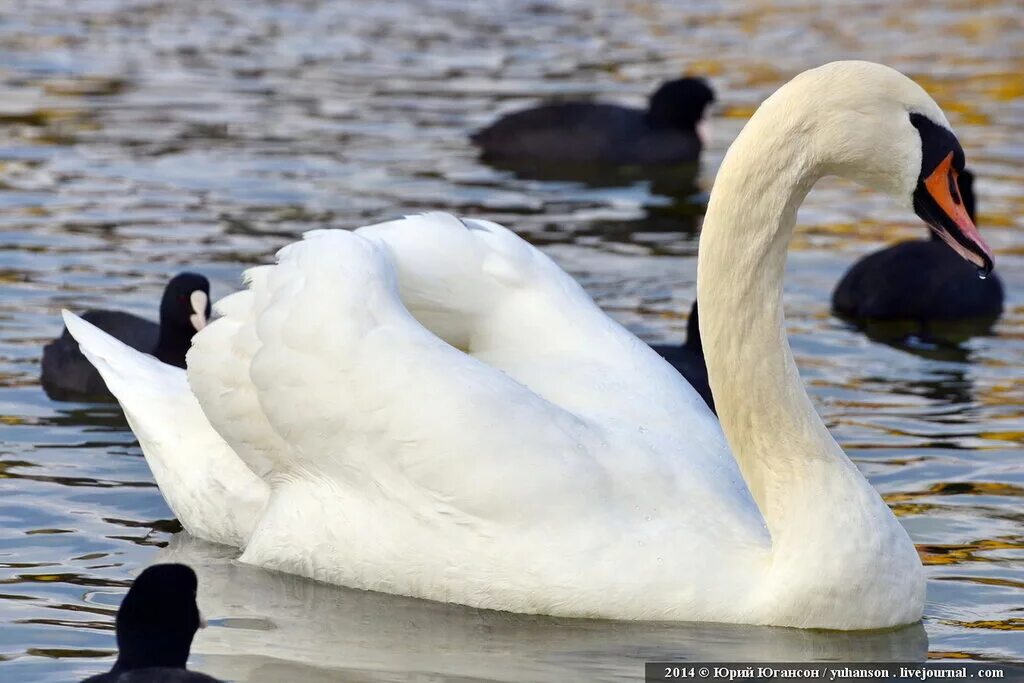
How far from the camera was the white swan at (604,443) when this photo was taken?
20.8 ft

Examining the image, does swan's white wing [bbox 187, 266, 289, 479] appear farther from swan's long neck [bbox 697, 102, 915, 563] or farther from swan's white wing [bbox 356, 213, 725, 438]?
swan's long neck [bbox 697, 102, 915, 563]

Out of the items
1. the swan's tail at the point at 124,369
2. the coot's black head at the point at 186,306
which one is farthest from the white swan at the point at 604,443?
the coot's black head at the point at 186,306

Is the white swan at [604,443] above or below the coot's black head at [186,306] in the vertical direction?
above

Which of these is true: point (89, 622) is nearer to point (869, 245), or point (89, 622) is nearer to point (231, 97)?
point (869, 245)

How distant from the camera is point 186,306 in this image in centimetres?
1009

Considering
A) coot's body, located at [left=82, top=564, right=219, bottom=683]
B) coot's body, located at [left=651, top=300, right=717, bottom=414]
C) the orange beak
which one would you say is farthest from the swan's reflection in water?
coot's body, located at [left=651, top=300, right=717, bottom=414]

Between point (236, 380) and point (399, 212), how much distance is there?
6.85m

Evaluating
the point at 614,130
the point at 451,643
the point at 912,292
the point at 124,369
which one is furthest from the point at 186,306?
the point at 614,130

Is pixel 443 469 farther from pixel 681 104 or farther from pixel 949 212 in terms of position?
pixel 681 104

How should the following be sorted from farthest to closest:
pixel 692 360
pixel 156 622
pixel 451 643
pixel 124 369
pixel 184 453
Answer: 1. pixel 692 360
2. pixel 124 369
3. pixel 184 453
4. pixel 451 643
5. pixel 156 622

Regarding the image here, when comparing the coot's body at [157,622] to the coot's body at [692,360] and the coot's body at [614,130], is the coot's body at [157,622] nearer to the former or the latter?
the coot's body at [692,360]

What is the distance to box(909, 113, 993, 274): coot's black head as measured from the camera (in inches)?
247

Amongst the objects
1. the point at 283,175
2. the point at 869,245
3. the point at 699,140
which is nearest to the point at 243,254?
the point at 283,175

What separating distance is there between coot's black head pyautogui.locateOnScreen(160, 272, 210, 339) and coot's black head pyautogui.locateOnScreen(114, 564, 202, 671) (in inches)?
176
